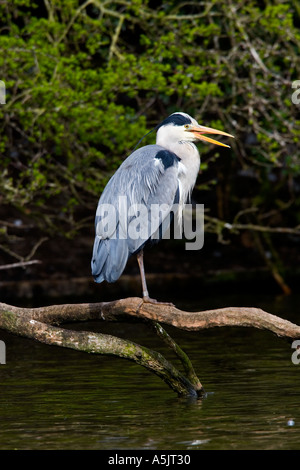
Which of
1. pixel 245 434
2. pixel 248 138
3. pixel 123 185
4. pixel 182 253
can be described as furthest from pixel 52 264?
pixel 245 434

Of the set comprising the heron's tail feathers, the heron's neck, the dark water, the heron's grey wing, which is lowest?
the dark water

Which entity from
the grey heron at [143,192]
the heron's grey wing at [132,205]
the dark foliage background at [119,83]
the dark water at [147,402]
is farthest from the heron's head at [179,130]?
the dark foliage background at [119,83]

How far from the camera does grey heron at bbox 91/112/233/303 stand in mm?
6723

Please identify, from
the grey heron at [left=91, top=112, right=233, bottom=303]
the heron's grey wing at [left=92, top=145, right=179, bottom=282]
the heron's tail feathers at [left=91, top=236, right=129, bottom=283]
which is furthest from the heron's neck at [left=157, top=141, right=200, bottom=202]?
the heron's tail feathers at [left=91, top=236, right=129, bottom=283]

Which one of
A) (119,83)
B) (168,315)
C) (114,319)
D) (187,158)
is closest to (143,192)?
(187,158)

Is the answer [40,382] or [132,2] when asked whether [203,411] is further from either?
[132,2]

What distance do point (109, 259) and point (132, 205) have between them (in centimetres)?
64

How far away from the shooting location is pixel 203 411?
639cm

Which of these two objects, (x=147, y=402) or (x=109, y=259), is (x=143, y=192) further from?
(x=147, y=402)

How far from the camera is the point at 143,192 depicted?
7.23 m

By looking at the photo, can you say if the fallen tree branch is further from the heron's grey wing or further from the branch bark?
the heron's grey wing

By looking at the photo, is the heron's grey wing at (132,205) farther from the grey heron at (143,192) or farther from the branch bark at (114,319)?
the branch bark at (114,319)

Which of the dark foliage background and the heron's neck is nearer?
the heron's neck
